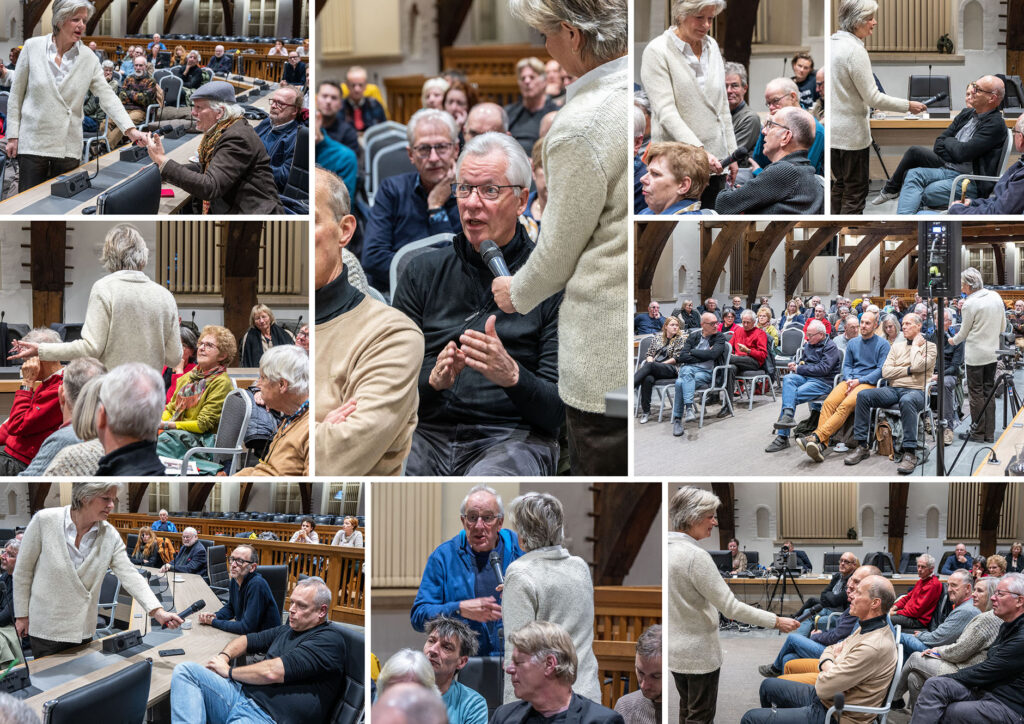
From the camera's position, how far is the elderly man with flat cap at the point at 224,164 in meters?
3.76

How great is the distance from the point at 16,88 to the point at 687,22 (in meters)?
2.26

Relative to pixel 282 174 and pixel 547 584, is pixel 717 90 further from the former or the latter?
pixel 547 584

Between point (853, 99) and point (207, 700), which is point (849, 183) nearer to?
point (853, 99)

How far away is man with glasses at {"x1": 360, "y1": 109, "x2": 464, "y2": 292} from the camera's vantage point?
403 cm

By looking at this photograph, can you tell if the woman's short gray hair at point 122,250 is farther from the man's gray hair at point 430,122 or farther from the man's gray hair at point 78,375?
the man's gray hair at point 430,122

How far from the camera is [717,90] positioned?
3.69 meters

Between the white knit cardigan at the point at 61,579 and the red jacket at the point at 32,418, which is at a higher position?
the red jacket at the point at 32,418

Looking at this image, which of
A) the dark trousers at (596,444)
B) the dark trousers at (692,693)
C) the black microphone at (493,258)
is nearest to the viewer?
the black microphone at (493,258)

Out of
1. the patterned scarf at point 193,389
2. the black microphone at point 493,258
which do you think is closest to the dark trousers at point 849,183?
the black microphone at point 493,258

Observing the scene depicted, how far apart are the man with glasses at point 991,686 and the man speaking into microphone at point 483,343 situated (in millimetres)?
1641

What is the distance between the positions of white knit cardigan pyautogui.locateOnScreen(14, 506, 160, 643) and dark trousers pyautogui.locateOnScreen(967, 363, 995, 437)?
9.71ft

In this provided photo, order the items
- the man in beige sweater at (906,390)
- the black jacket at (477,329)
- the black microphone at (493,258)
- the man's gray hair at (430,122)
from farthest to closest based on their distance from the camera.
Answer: the man's gray hair at (430,122), the man in beige sweater at (906,390), the black jacket at (477,329), the black microphone at (493,258)

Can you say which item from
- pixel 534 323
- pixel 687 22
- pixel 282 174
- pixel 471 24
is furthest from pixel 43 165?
pixel 471 24

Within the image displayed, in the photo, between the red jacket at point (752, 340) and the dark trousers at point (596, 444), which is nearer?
the dark trousers at point (596, 444)
